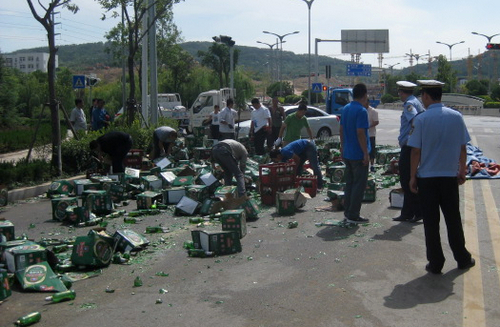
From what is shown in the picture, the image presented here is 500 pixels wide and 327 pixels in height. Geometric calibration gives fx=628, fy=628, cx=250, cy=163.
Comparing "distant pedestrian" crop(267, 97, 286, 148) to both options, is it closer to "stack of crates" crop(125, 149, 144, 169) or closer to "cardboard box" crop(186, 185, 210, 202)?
"stack of crates" crop(125, 149, 144, 169)

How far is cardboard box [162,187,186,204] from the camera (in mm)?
11281

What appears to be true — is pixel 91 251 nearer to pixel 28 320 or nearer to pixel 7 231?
pixel 7 231

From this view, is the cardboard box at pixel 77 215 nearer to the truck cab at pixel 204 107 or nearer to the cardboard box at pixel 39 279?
the cardboard box at pixel 39 279

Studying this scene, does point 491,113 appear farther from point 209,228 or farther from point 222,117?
point 209,228

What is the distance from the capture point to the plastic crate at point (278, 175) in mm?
11008

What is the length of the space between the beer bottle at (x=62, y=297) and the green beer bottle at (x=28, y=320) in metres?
0.50

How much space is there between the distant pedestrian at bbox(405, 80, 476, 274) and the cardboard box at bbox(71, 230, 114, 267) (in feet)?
11.6

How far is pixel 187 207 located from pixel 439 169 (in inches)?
197

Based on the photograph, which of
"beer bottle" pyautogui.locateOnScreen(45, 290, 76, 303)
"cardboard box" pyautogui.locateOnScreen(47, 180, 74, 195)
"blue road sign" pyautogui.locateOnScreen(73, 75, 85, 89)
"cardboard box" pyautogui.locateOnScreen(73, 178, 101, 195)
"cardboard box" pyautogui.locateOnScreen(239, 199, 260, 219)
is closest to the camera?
"beer bottle" pyautogui.locateOnScreen(45, 290, 76, 303)

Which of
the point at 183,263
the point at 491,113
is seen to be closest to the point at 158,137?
the point at 183,263

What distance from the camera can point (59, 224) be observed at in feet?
32.4

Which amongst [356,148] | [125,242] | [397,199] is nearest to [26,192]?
[125,242]

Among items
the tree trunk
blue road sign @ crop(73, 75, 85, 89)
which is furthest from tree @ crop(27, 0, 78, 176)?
blue road sign @ crop(73, 75, 85, 89)

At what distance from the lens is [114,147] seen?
13211mm
